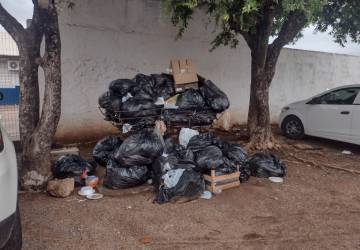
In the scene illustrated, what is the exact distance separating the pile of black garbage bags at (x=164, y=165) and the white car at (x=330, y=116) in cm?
329

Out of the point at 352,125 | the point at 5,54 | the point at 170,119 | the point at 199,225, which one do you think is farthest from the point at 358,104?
the point at 5,54

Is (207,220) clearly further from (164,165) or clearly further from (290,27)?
(290,27)

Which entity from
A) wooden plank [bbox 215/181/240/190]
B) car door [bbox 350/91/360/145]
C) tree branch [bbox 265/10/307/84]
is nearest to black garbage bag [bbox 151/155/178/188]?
wooden plank [bbox 215/181/240/190]

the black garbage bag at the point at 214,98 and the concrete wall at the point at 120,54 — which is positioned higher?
the concrete wall at the point at 120,54

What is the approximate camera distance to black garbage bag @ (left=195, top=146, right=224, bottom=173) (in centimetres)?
439

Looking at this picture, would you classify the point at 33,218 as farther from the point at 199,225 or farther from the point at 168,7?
the point at 168,7

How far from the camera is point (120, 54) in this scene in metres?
7.43

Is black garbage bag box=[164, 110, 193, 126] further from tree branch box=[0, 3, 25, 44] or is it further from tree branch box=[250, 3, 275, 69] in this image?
tree branch box=[250, 3, 275, 69]

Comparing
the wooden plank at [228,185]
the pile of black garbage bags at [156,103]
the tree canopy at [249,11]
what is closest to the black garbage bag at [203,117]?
the pile of black garbage bags at [156,103]

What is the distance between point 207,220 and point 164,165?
3.18 ft

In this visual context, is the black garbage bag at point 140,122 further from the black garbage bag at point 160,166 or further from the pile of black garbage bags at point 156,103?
the black garbage bag at point 160,166

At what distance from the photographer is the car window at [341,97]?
274 inches

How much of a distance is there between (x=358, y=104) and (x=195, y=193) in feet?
14.9

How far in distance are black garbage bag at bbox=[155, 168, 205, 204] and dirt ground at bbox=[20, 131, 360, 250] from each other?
11 cm
